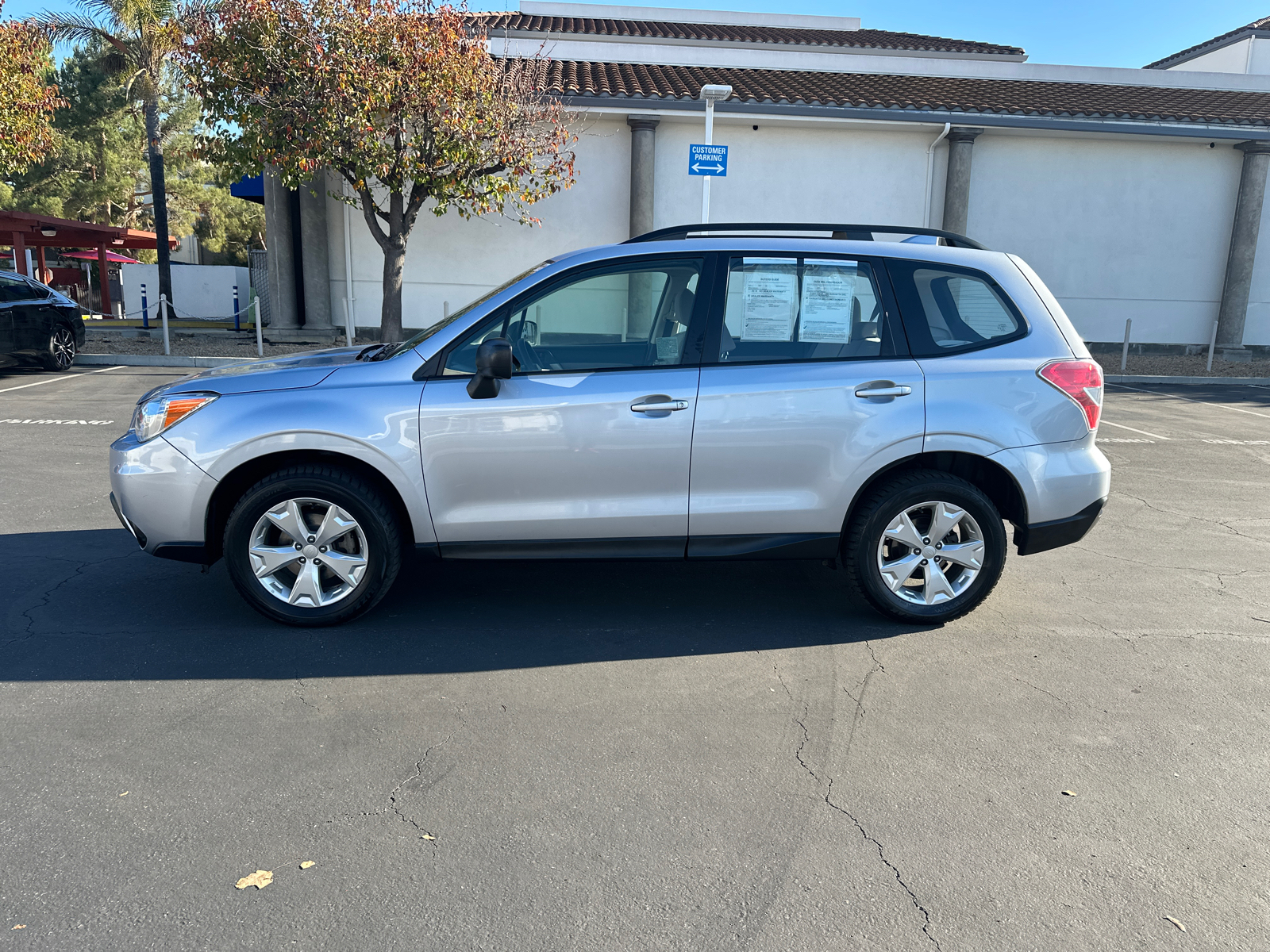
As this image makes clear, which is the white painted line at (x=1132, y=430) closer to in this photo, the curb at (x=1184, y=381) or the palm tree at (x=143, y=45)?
the curb at (x=1184, y=381)

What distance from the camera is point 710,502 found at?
438 centimetres

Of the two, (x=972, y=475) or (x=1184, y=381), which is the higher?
(x=972, y=475)

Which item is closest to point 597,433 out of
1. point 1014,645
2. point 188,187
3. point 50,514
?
point 1014,645

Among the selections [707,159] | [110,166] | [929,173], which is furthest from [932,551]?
[110,166]

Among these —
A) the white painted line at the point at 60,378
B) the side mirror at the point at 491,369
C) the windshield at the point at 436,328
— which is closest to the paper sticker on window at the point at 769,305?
the windshield at the point at 436,328

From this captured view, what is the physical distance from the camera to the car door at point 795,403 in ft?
14.2

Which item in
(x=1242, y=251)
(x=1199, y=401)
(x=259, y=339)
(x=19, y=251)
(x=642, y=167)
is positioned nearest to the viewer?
(x=1199, y=401)

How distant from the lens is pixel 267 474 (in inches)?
174

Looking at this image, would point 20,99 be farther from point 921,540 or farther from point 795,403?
point 921,540

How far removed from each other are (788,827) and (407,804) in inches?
47.0

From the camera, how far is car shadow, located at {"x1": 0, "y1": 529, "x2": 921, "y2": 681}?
4.08 metres

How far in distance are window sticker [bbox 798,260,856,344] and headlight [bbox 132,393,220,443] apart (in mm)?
2759

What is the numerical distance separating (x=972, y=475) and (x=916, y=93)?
16.0 metres

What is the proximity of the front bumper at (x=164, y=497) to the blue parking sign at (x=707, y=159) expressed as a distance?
31.3 ft
